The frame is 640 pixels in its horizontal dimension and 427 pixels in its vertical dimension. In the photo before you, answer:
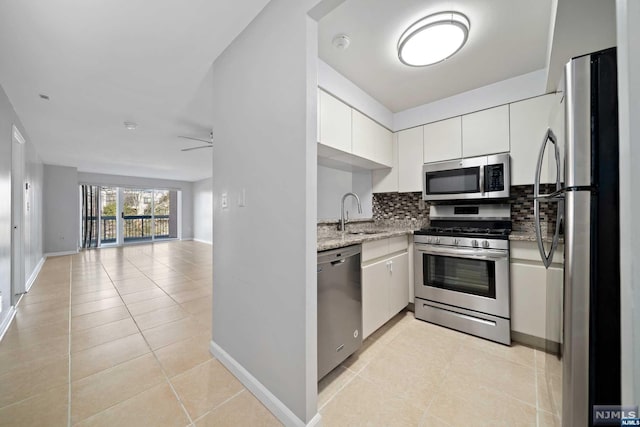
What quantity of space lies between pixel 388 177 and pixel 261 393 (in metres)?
2.57

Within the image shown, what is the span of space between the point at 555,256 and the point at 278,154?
142 centimetres

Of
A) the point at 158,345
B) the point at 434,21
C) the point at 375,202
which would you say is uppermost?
the point at 434,21

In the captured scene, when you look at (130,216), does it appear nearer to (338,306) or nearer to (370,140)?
(370,140)

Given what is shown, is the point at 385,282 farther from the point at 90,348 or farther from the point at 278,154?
the point at 90,348

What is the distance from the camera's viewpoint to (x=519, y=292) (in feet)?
6.66

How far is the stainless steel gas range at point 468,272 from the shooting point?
6.77 feet

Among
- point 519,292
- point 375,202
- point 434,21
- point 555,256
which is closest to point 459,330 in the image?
point 519,292

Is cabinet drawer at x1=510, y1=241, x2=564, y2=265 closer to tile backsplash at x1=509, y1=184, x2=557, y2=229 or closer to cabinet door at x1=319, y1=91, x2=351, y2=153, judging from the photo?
tile backsplash at x1=509, y1=184, x2=557, y2=229

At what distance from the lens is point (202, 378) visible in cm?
166

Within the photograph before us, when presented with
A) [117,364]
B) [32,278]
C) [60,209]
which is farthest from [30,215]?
[117,364]

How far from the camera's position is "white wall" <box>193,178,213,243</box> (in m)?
8.42

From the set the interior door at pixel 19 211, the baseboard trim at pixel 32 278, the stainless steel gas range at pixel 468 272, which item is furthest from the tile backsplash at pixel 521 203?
the baseboard trim at pixel 32 278

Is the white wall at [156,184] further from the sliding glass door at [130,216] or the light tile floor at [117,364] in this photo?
the light tile floor at [117,364]

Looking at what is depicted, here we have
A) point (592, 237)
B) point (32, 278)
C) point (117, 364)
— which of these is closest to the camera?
point (592, 237)
